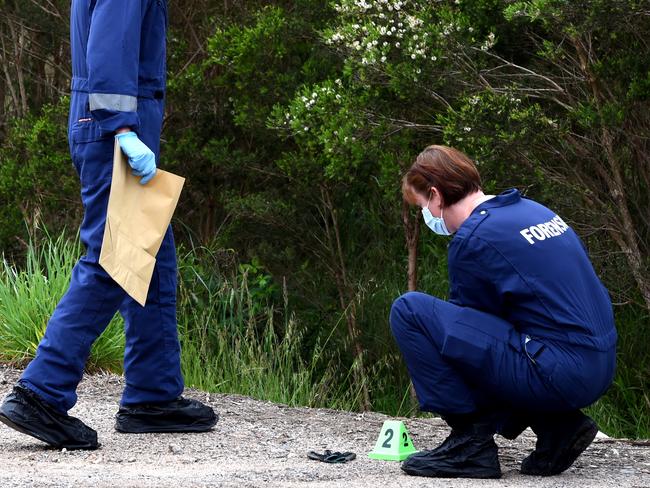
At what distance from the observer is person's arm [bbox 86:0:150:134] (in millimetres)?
4285

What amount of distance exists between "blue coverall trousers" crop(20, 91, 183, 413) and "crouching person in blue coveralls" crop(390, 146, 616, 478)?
1050mm

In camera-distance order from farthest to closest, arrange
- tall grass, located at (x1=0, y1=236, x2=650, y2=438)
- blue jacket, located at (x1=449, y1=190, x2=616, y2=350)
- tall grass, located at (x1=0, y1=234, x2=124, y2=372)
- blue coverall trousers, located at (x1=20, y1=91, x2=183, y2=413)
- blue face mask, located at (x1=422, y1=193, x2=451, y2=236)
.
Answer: tall grass, located at (x1=0, y1=236, x2=650, y2=438) < tall grass, located at (x1=0, y1=234, x2=124, y2=372) < blue coverall trousers, located at (x1=20, y1=91, x2=183, y2=413) < blue face mask, located at (x1=422, y1=193, x2=451, y2=236) < blue jacket, located at (x1=449, y1=190, x2=616, y2=350)

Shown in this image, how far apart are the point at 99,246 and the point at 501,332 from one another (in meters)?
1.56

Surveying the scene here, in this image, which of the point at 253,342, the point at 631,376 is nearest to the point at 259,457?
the point at 253,342

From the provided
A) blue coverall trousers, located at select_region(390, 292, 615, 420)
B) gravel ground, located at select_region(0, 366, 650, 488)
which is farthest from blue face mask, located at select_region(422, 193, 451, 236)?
gravel ground, located at select_region(0, 366, 650, 488)

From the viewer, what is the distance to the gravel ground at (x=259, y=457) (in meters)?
3.96

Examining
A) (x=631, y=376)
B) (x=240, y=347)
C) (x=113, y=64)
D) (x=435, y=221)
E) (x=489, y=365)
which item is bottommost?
(x=631, y=376)

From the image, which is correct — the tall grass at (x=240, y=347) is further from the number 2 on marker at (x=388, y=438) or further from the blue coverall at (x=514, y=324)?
the blue coverall at (x=514, y=324)

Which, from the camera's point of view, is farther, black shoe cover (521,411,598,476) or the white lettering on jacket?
black shoe cover (521,411,598,476)

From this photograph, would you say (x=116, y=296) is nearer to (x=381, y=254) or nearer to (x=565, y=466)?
(x=565, y=466)

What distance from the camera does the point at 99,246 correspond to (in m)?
4.43

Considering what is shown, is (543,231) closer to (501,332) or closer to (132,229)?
(501,332)

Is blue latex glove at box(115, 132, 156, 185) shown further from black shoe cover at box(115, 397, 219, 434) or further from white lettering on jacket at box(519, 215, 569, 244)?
white lettering on jacket at box(519, 215, 569, 244)

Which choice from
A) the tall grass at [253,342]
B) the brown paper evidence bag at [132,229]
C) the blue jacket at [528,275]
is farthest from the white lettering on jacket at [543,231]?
the tall grass at [253,342]
